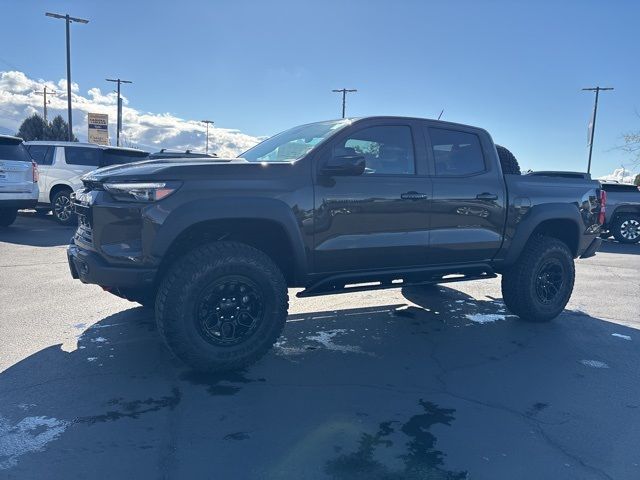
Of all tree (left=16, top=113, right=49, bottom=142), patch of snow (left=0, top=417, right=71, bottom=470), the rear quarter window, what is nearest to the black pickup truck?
patch of snow (left=0, top=417, right=71, bottom=470)

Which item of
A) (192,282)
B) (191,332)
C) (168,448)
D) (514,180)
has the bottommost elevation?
(168,448)

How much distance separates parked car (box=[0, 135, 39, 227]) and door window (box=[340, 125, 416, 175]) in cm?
832

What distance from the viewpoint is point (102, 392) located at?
3.30m

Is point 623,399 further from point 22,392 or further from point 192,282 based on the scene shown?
point 22,392

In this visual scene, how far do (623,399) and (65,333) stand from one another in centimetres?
444

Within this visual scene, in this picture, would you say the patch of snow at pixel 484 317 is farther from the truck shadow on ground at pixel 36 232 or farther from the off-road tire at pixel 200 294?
the truck shadow on ground at pixel 36 232

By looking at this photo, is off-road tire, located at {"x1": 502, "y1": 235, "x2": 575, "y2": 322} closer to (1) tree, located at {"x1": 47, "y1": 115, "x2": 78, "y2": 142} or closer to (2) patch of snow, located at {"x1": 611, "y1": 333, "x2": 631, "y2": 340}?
(2) patch of snow, located at {"x1": 611, "y1": 333, "x2": 631, "y2": 340}

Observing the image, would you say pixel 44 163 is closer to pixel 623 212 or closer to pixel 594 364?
pixel 594 364

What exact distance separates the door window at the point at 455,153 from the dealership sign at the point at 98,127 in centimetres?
3823

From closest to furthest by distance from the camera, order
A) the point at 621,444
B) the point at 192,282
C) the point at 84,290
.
Result: the point at 621,444 < the point at 192,282 < the point at 84,290

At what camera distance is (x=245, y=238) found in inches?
155

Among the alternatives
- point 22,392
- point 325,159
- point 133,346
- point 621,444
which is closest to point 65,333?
point 133,346

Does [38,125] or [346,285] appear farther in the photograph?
[38,125]

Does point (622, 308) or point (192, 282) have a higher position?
point (192, 282)
